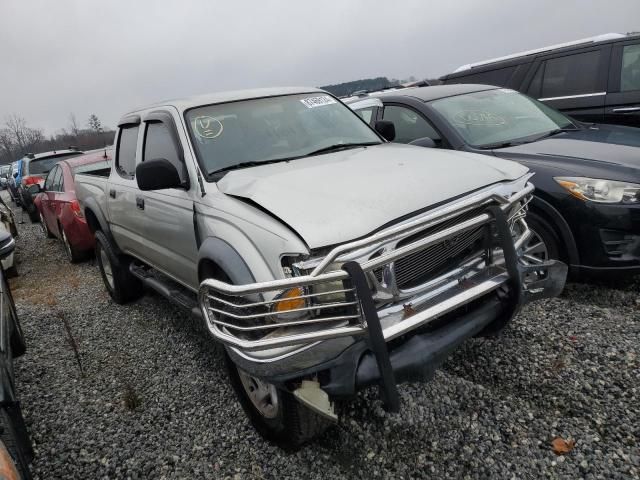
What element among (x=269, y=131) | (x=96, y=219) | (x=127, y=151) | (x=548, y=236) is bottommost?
(x=548, y=236)

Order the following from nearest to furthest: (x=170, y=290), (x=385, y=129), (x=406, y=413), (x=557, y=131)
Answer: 1. (x=406, y=413)
2. (x=170, y=290)
3. (x=385, y=129)
4. (x=557, y=131)

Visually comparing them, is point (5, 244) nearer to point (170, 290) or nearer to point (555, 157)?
point (170, 290)

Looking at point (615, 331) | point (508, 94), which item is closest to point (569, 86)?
point (508, 94)

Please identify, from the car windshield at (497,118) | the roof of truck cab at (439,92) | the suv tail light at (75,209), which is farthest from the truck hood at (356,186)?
the suv tail light at (75,209)

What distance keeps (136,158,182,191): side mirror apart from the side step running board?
0.80 metres

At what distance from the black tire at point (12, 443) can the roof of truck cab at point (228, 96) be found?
218 cm

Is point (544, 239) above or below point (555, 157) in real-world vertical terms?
below

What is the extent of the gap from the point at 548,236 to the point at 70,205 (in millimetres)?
6062

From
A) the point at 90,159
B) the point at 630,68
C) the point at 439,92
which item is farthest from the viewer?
the point at 90,159

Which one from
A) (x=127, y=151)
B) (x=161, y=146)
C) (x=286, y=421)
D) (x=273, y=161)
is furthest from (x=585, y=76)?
(x=286, y=421)

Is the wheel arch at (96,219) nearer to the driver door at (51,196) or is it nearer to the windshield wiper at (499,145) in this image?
the driver door at (51,196)

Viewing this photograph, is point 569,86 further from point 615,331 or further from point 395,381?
point 395,381

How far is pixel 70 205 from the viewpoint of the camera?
6.59 meters

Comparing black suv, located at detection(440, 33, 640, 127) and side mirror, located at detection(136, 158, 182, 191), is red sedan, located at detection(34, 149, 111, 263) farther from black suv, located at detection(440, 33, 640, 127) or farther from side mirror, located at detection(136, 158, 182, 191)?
black suv, located at detection(440, 33, 640, 127)
